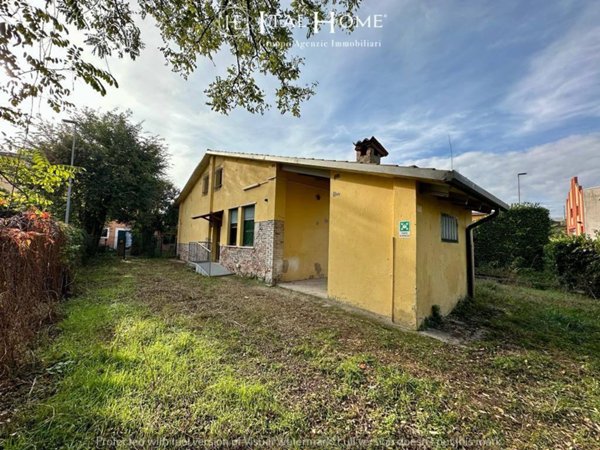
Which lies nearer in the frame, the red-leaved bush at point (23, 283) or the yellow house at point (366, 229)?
the red-leaved bush at point (23, 283)

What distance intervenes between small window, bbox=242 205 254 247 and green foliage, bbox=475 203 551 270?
11.1 m

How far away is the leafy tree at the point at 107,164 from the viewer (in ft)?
47.8

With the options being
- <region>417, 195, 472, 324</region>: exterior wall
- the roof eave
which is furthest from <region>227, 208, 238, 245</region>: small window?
the roof eave

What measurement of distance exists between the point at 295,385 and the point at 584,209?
20.1 meters

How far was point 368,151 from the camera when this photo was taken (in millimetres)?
7074

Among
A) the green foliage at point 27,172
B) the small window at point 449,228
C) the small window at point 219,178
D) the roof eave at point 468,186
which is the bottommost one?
the small window at point 449,228

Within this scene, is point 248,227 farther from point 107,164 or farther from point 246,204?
point 107,164

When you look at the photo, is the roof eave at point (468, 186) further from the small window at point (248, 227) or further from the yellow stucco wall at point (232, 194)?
the small window at point (248, 227)

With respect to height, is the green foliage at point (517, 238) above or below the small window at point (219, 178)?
below

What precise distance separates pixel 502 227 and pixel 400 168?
36.0 ft

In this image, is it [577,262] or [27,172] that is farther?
[577,262]

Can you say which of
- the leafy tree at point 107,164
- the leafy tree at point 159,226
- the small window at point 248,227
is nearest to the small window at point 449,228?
the small window at point 248,227

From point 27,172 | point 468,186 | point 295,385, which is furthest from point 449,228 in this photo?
point 27,172

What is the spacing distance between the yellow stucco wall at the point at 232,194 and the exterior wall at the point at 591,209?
1721 centimetres
